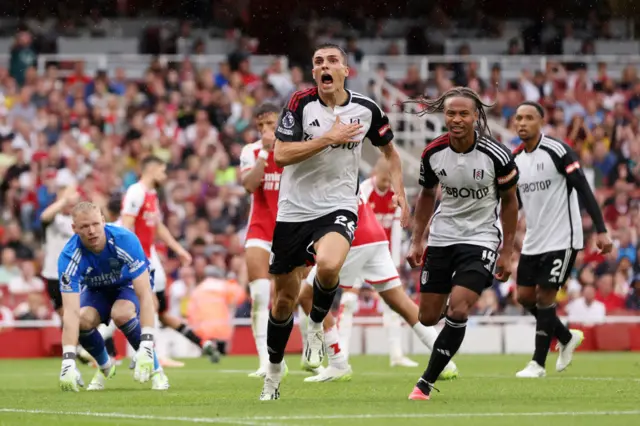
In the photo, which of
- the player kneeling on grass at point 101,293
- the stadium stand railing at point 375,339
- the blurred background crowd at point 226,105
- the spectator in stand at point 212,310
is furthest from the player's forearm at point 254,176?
the stadium stand railing at point 375,339

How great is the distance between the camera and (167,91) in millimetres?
27750

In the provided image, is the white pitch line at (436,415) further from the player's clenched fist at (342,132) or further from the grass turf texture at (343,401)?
the player's clenched fist at (342,132)

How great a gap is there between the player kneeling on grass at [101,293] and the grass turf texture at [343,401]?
0.26m

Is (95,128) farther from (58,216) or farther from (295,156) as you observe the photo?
(295,156)

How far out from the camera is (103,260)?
1202 cm

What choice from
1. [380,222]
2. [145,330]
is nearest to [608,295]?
[380,222]

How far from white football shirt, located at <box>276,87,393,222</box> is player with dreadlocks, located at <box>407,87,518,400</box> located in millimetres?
694

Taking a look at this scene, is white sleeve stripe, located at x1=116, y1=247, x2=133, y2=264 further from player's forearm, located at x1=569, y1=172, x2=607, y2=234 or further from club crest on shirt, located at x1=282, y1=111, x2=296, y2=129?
player's forearm, located at x1=569, y1=172, x2=607, y2=234

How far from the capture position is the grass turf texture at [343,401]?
861 centimetres

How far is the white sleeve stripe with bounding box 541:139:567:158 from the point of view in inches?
A: 543

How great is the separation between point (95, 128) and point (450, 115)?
16528 millimetres

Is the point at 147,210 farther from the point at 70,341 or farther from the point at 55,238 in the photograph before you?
the point at 70,341

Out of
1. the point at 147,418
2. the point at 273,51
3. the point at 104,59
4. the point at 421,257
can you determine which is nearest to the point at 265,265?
the point at 421,257

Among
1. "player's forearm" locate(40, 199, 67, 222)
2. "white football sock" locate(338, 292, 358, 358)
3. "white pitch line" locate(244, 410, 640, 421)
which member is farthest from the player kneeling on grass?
"player's forearm" locate(40, 199, 67, 222)
